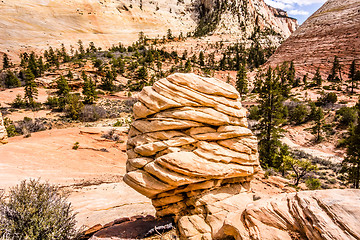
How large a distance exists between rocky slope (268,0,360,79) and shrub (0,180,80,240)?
3075 inches

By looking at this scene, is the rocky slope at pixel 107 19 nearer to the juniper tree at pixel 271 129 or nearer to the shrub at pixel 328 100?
the shrub at pixel 328 100

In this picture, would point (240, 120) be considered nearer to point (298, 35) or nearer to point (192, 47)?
point (298, 35)

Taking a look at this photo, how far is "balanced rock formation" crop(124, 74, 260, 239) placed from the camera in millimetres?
5609

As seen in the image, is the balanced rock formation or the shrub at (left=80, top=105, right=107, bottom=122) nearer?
the balanced rock formation

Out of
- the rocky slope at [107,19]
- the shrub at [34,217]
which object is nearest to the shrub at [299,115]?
the shrub at [34,217]

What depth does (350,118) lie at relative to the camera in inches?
1148

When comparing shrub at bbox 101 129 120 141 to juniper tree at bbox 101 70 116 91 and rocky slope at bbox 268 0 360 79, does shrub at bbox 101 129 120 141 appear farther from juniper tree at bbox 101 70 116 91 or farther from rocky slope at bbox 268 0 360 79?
rocky slope at bbox 268 0 360 79

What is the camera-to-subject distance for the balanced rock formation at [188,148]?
5.61 m

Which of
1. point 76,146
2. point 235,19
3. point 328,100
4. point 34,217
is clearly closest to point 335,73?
point 328,100

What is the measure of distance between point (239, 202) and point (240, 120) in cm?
302

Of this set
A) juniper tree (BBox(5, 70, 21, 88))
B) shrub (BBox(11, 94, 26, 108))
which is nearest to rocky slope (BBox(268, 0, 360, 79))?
shrub (BBox(11, 94, 26, 108))

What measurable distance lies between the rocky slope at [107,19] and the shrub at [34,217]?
99.6m

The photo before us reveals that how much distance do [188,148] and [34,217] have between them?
500cm

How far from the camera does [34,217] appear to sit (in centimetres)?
497
